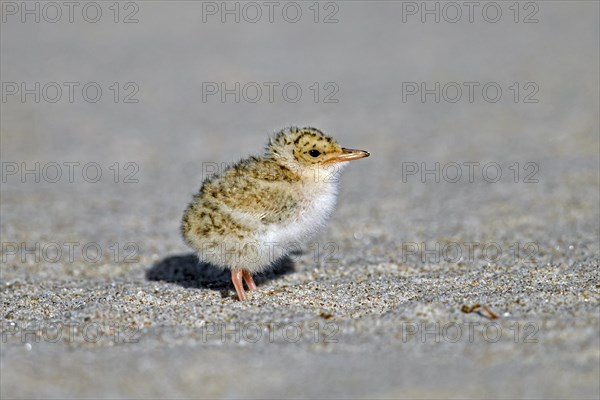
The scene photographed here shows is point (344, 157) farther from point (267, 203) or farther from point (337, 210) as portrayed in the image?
point (337, 210)

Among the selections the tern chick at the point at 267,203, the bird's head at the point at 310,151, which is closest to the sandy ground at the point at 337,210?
the tern chick at the point at 267,203

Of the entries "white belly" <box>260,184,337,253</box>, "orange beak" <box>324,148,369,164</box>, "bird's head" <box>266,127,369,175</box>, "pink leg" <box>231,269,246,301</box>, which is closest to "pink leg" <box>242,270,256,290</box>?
"pink leg" <box>231,269,246,301</box>

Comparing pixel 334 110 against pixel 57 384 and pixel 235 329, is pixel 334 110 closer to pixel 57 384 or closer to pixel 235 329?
pixel 235 329

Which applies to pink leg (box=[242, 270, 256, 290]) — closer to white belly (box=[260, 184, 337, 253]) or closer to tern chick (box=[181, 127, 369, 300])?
tern chick (box=[181, 127, 369, 300])

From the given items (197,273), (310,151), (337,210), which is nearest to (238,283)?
(310,151)

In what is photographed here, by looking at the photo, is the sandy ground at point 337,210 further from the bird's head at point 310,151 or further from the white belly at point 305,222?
the bird's head at point 310,151

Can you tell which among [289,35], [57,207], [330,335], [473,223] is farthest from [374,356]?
[289,35]
